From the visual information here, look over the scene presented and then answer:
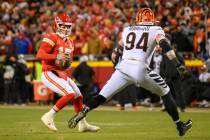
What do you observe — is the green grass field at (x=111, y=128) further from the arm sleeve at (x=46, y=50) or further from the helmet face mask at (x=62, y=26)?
the helmet face mask at (x=62, y=26)

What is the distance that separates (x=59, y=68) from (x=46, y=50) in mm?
433

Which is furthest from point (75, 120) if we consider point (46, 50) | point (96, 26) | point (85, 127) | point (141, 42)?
point (96, 26)

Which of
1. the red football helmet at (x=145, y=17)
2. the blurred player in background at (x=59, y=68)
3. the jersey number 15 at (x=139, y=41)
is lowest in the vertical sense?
the blurred player in background at (x=59, y=68)

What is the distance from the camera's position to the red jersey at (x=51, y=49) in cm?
1206

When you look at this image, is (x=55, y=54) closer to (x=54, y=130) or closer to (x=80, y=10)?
(x=54, y=130)

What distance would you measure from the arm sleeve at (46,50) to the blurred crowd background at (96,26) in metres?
8.79

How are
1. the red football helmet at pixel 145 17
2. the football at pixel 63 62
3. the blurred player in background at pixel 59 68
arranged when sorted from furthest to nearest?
the football at pixel 63 62 → the blurred player in background at pixel 59 68 → the red football helmet at pixel 145 17

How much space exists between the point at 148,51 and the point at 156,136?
4.42 ft

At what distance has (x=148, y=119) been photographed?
15945 mm

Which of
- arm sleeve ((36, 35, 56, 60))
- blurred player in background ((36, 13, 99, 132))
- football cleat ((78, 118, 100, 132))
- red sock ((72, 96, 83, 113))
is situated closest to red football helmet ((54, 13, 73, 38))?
blurred player in background ((36, 13, 99, 132))

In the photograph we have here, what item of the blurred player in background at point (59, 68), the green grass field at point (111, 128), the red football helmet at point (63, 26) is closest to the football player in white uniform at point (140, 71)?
the green grass field at point (111, 128)

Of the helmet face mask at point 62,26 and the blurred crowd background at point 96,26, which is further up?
the helmet face mask at point 62,26

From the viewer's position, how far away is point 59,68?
1236cm

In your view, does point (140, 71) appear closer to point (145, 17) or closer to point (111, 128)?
point (145, 17)
